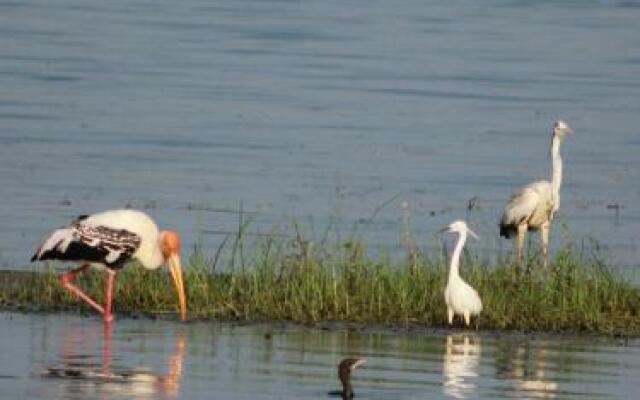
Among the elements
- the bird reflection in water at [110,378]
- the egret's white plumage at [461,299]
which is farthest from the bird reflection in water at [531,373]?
the bird reflection in water at [110,378]

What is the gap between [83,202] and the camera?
20203 mm

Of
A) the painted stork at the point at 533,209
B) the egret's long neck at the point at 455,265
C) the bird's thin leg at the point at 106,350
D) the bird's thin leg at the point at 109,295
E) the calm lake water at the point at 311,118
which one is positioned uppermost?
the calm lake water at the point at 311,118

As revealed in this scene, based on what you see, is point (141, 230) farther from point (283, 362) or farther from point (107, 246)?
point (283, 362)

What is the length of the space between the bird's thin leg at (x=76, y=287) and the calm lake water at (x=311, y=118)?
7.33 feet

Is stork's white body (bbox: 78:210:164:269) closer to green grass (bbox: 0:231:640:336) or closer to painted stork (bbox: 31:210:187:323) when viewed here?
painted stork (bbox: 31:210:187:323)

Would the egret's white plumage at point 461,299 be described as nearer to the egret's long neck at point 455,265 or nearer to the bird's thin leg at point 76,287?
the egret's long neck at point 455,265

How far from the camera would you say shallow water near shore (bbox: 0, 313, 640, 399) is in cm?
1157

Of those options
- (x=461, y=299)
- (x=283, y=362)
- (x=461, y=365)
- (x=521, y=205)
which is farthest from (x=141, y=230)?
(x=521, y=205)

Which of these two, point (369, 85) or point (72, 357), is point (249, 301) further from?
point (369, 85)

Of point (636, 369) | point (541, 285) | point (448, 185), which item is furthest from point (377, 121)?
point (636, 369)

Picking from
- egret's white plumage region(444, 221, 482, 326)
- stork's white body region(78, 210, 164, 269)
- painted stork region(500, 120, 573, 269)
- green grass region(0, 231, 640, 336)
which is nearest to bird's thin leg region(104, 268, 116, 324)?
green grass region(0, 231, 640, 336)

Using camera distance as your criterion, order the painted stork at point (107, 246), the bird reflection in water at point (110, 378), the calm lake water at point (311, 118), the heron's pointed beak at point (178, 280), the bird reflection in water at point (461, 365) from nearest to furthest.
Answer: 1. the bird reflection in water at point (110, 378)
2. the bird reflection in water at point (461, 365)
3. the heron's pointed beak at point (178, 280)
4. the painted stork at point (107, 246)
5. the calm lake water at point (311, 118)

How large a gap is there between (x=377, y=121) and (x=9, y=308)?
1373 cm

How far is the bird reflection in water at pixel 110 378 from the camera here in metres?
11.3
